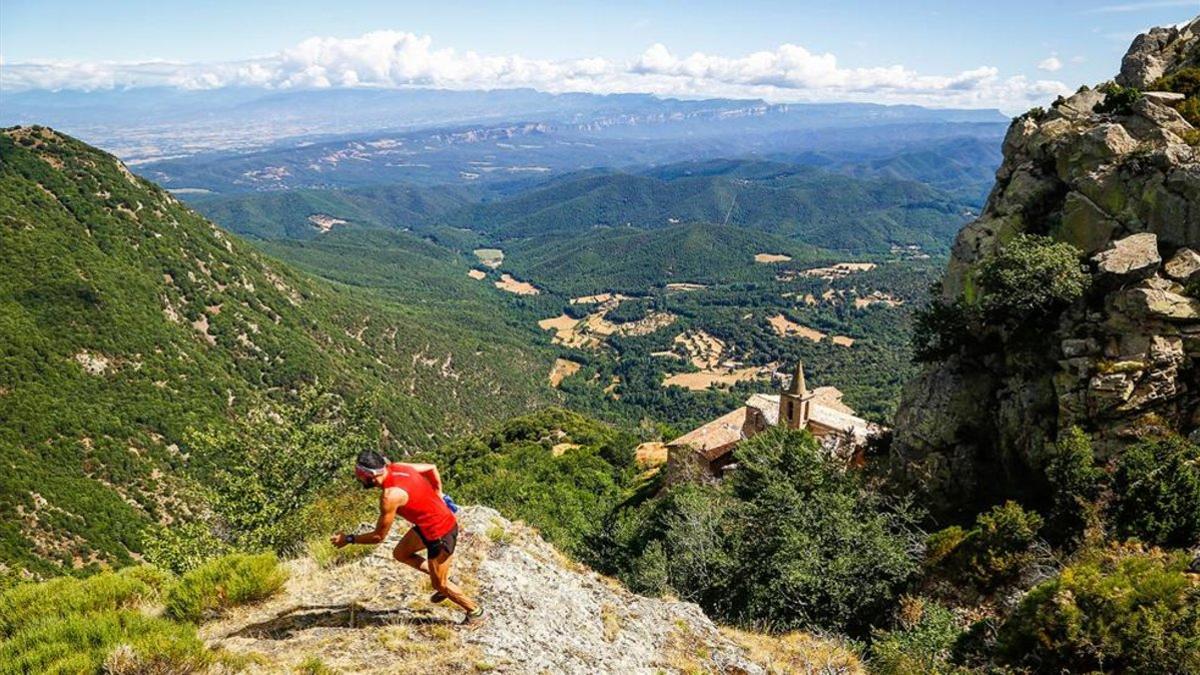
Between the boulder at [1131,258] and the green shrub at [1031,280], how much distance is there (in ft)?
2.31

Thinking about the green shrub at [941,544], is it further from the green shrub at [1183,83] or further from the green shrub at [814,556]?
the green shrub at [1183,83]

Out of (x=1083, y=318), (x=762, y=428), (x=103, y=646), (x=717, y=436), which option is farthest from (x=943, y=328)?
(x=103, y=646)

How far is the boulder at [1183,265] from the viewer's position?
19531 mm

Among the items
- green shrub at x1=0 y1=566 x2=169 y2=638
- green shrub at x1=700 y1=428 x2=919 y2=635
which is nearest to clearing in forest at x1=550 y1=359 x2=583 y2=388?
green shrub at x1=700 y1=428 x2=919 y2=635

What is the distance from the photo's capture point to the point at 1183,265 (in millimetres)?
19734

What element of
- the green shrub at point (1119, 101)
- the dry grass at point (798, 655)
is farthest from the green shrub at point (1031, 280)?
the dry grass at point (798, 655)

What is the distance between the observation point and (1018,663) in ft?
38.3

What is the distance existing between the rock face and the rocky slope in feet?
43.2

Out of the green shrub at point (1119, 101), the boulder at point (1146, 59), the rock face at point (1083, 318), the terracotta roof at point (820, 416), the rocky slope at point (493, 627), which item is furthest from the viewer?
the terracotta roof at point (820, 416)

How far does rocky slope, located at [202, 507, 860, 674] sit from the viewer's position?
8.45m

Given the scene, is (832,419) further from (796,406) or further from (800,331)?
(800,331)

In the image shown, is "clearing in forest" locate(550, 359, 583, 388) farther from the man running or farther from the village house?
the man running

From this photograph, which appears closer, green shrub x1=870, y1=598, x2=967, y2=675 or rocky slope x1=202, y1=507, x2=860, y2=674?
rocky slope x1=202, y1=507, x2=860, y2=674

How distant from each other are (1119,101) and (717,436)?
2719cm
